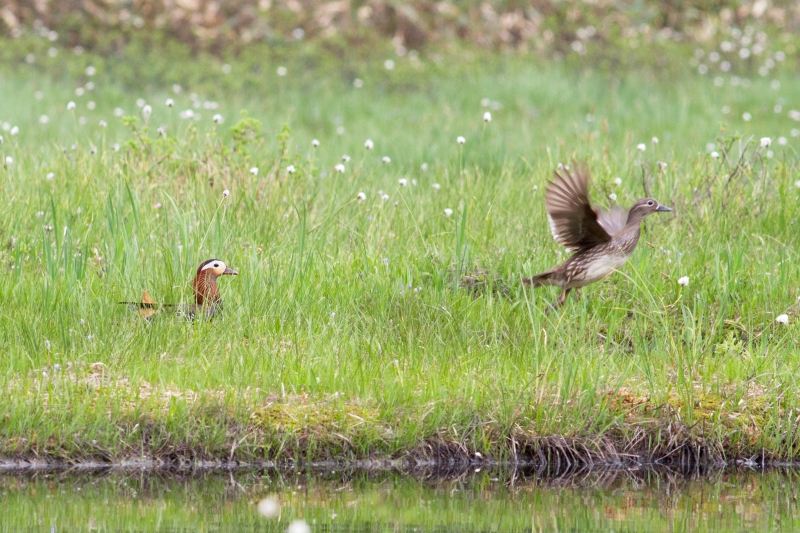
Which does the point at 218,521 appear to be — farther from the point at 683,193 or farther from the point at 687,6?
the point at 687,6

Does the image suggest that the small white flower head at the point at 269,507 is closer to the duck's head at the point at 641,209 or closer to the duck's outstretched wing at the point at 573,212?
the duck's outstretched wing at the point at 573,212

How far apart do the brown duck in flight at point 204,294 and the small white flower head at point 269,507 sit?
1.58m

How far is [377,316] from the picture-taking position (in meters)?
6.31

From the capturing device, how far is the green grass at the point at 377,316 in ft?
17.4

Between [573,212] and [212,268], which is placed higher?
[573,212]

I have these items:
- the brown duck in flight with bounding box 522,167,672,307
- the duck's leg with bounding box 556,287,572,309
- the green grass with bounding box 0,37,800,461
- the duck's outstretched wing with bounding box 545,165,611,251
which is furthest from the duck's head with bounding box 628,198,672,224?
the duck's leg with bounding box 556,287,572,309

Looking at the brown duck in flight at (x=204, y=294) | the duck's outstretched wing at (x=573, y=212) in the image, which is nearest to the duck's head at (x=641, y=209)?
the duck's outstretched wing at (x=573, y=212)

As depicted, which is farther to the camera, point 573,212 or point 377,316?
point 377,316

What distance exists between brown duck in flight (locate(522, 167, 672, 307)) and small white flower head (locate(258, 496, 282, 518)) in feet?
6.99

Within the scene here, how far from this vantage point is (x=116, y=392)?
5250mm

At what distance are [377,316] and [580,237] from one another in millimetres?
1192

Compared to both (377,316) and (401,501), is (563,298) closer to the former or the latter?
(377,316)

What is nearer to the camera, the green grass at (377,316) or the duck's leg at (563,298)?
the green grass at (377,316)

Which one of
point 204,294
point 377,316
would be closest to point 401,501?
point 377,316
